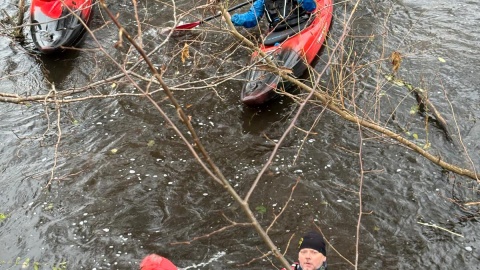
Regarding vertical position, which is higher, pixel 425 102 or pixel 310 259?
pixel 310 259

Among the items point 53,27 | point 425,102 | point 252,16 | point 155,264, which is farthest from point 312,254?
point 53,27

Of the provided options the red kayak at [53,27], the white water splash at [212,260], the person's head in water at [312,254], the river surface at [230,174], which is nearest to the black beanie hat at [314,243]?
the person's head in water at [312,254]

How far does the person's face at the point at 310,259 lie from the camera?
11.8 feet

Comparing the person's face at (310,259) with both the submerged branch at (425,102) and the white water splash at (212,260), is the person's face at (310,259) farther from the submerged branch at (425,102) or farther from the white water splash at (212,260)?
the submerged branch at (425,102)

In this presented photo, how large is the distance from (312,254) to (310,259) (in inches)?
1.7

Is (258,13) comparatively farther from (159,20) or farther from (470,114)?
(470,114)

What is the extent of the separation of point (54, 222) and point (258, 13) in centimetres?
415

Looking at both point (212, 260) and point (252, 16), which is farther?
point (252, 16)

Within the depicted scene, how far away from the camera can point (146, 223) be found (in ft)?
18.7

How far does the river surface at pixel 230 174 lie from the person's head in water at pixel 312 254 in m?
1.03

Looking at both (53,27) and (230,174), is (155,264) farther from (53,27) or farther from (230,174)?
(53,27)

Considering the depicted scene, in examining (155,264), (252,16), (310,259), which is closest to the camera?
(155,264)

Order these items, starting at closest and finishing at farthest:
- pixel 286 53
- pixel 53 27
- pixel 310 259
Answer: pixel 310 259, pixel 286 53, pixel 53 27

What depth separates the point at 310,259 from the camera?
3602 millimetres
